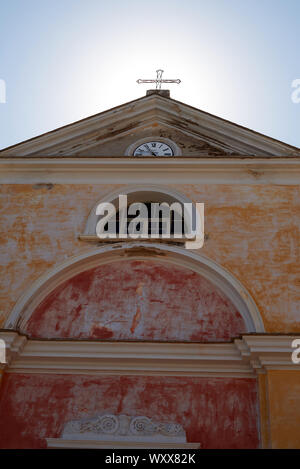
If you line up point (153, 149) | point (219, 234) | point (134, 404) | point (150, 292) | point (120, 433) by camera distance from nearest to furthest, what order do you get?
point (120, 433) < point (134, 404) < point (150, 292) < point (219, 234) < point (153, 149)

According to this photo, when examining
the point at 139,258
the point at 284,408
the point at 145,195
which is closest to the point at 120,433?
the point at 284,408

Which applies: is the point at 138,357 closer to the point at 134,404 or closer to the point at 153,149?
the point at 134,404

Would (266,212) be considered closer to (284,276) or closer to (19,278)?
(284,276)

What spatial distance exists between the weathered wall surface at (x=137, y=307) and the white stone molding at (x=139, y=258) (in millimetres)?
86

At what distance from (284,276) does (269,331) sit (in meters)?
1.02

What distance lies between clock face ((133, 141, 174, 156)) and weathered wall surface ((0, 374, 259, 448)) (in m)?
4.68

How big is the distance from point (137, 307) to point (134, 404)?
1576 millimetres

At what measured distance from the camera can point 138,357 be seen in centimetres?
780

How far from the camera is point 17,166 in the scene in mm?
10367

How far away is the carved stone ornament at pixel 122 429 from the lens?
7.17 metres

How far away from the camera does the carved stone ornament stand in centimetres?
717

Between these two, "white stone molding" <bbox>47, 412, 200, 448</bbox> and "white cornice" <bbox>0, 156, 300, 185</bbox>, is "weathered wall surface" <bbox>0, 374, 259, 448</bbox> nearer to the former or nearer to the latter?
"white stone molding" <bbox>47, 412, 200, 448</bbox>

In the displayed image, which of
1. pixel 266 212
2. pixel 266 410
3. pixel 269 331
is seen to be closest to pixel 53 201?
pixel 266 212
